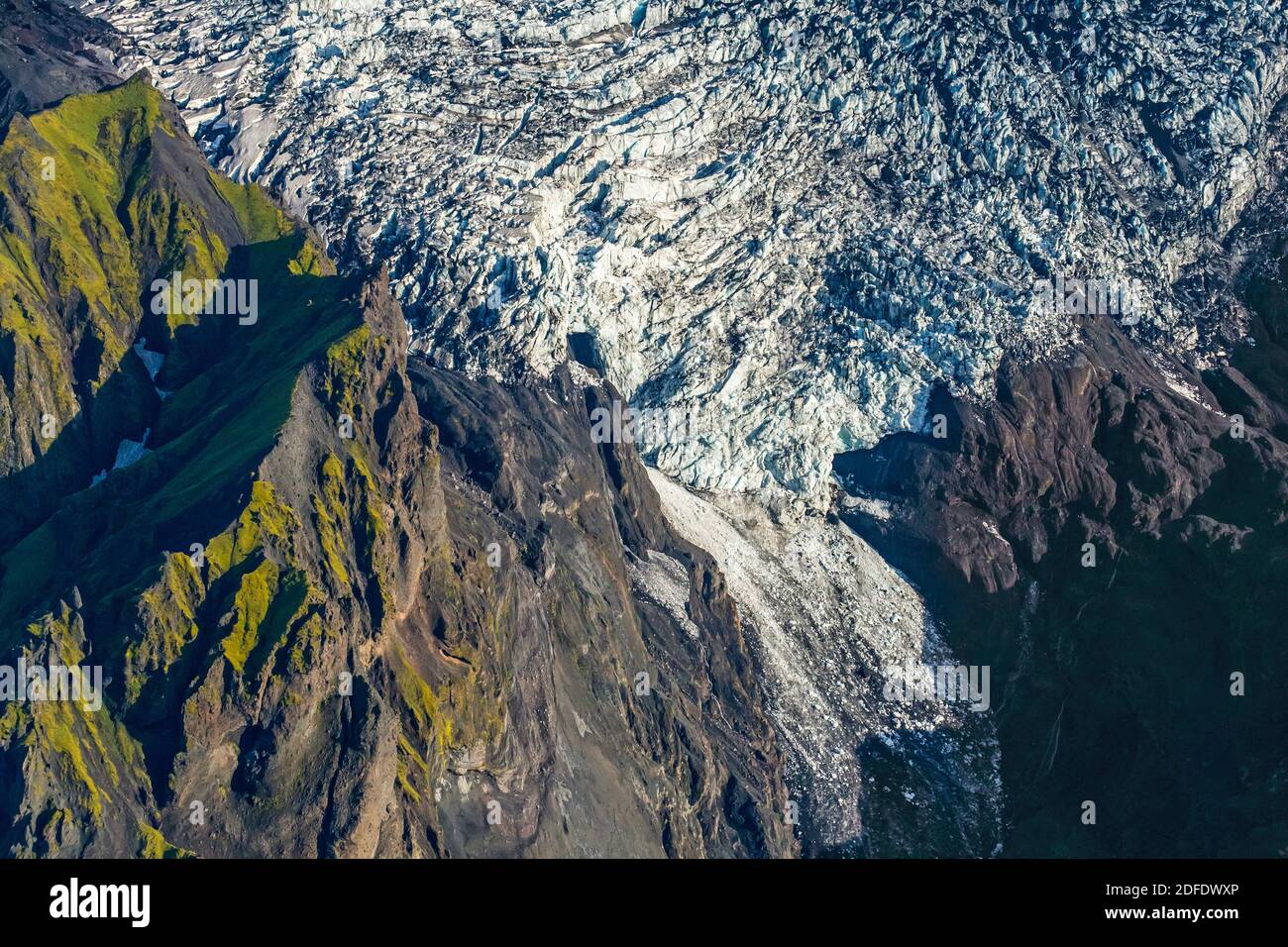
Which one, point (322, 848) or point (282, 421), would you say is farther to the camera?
point (282, 421)

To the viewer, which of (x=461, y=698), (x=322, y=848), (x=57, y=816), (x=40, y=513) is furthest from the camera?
(x=40, y=513)

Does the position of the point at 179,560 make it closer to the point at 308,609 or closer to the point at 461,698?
the point at 308,609

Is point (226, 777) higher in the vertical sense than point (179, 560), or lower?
lower

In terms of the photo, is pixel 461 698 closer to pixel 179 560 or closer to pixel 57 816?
pixel 179 560
